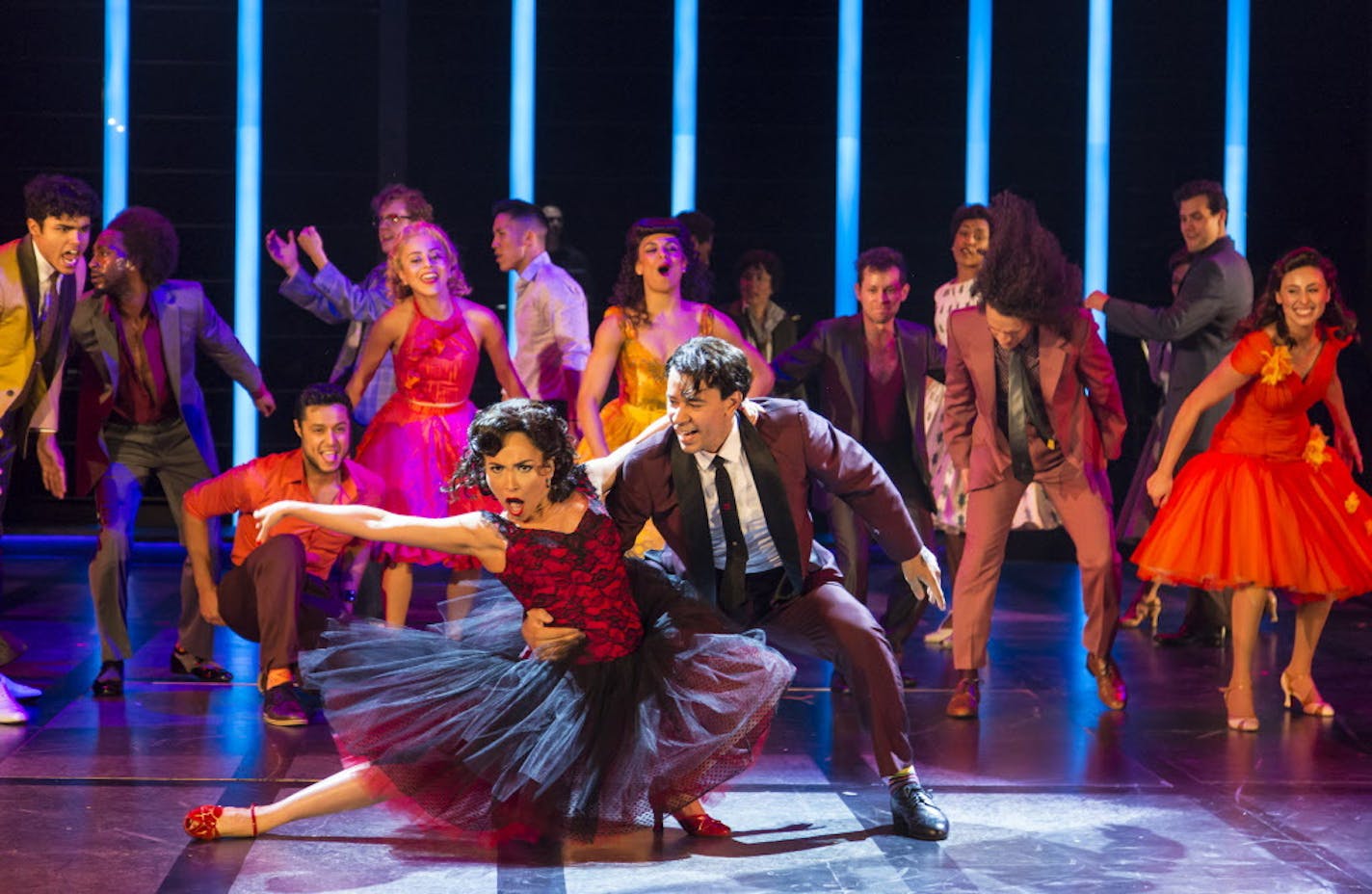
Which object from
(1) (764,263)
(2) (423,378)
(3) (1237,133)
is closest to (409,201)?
(2) (423,378)

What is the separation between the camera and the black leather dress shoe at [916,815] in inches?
161

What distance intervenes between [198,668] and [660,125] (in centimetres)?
452

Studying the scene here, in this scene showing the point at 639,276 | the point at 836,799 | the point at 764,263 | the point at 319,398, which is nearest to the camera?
the point at 836,799

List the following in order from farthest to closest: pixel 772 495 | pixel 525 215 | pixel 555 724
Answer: pixel 525 215 < pixel 772 495 < pixel 555 724

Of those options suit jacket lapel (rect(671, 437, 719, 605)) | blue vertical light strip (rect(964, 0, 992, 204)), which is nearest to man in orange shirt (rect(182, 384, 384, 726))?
suit jacket lapel (rect(671, 437, 719, 605))

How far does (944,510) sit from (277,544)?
271cm

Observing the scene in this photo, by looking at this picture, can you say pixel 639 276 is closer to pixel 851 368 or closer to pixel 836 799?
pixel 851 368

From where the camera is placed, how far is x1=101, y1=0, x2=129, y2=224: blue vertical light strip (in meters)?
9.29

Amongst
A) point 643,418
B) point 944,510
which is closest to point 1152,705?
point 944,510

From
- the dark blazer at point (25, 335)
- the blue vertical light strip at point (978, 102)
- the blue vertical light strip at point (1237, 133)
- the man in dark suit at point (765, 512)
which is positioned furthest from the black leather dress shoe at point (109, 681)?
the blue vertical light strip at point (1237, 133)

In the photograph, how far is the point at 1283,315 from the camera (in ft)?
17.8

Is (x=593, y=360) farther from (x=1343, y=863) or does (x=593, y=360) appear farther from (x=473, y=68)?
(x=473, y=68)

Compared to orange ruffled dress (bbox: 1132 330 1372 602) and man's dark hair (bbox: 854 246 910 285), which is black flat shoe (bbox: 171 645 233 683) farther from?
orange ruffled dress (bbox: 1132 330 1372 602)

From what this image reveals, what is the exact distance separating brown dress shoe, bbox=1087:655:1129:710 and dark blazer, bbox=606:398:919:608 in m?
1.53
